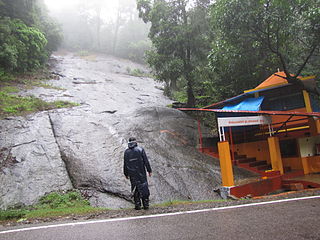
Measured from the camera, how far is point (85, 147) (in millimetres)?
10922

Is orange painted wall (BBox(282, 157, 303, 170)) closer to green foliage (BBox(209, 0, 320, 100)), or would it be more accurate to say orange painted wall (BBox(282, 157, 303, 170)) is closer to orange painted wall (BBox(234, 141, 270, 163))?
orange painted wall (BBox(234, 141, 270, 163))

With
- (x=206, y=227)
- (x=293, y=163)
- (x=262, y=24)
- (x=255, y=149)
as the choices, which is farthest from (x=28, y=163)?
(x=293, y=163)

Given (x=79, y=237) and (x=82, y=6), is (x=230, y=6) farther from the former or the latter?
(x=82, y=6)

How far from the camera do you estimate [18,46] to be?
59.9ft

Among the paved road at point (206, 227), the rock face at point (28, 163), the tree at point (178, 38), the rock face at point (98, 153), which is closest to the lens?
the paved road at point (206, 227)

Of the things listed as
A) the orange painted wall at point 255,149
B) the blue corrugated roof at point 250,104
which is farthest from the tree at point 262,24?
the orange painted wall at point 255,149

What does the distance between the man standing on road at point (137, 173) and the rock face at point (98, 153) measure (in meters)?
2.30

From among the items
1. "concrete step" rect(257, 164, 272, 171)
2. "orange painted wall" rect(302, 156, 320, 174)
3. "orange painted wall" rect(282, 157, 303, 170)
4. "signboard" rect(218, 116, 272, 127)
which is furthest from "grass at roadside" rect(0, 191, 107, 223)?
"orange painted wall" rect(302, 156, 320, 174)

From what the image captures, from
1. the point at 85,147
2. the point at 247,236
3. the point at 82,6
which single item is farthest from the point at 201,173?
the point at 82,6

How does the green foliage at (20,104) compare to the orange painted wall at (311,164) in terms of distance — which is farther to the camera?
the orange painted wall at (311,164)

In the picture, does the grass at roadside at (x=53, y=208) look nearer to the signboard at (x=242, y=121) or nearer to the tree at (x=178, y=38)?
the signboard at (x=242, y=121)

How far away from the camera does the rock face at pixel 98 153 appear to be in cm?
846

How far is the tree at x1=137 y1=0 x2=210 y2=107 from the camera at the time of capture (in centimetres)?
1590

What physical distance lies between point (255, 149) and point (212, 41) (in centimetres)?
726
